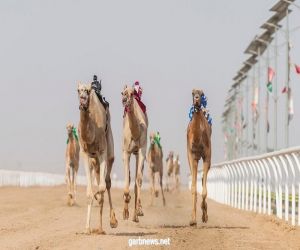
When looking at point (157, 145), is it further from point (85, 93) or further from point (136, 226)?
point (85, 93)

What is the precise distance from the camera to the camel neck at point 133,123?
48.3 feet

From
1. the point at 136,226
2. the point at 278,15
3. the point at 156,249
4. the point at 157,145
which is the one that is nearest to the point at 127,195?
the point at 136,226

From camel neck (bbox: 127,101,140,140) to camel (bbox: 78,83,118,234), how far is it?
1604 mm

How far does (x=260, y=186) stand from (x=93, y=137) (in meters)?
6.97

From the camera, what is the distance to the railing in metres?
14.5

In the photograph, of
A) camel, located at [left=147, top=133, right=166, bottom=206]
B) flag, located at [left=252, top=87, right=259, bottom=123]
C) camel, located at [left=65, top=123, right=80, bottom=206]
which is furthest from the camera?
flag, located at [left=252, top=87, right=259, bottom=123]

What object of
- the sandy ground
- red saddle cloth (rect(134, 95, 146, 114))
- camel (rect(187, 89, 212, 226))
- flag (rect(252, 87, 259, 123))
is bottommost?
the sandy ground

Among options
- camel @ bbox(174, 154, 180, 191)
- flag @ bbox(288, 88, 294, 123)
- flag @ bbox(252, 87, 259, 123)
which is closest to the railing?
flag @ bbox(288, 88, 294, 123)

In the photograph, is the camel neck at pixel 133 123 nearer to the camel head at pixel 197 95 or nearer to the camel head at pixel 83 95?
the camel head at pixel 197 95

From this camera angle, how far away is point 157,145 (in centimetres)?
2795

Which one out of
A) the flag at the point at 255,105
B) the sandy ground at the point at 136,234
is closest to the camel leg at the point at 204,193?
the sandy ground at the point at 136,234

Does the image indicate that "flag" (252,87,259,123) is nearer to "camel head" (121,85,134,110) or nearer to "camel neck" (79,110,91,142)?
"camel head" (121,85,134,110)

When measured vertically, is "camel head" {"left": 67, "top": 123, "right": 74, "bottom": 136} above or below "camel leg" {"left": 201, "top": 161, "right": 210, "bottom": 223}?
above

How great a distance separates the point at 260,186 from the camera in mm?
18359
